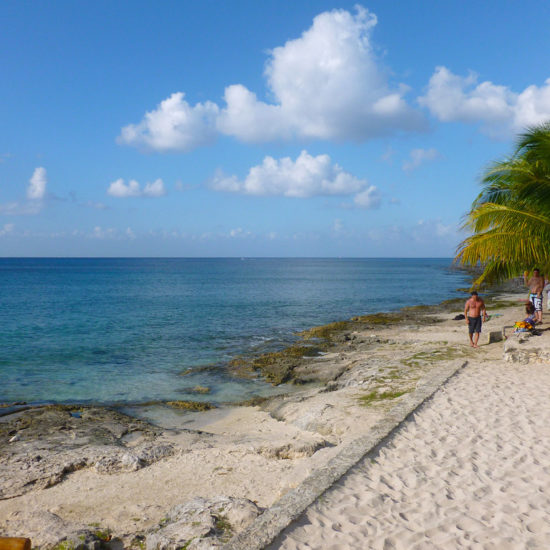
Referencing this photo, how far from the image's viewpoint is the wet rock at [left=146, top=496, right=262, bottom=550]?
191 inches

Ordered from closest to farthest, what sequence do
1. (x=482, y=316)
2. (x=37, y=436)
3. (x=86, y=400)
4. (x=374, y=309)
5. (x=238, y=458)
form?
1. (x=238, y=458)
2. (x=37, y=436)
3. (x=86, y=400)
4. (x=482, y=316)
5. (x=374, y=309)

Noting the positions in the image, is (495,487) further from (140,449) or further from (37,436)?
(37,436)

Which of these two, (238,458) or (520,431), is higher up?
(520,431)

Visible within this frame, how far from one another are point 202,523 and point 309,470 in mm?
2086

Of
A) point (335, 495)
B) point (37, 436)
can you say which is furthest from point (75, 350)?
point (335, 495)

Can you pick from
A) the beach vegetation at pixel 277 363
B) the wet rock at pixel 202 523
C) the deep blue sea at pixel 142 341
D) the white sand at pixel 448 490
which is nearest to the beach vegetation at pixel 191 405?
the deep blue sea at pixel 142 341

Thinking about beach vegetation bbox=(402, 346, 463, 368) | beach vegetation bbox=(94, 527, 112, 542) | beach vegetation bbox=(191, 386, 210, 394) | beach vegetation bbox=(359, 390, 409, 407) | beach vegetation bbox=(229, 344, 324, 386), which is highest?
beach vegetation bbox=(402, 346, 463, 368)

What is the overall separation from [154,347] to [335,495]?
56.6 ft

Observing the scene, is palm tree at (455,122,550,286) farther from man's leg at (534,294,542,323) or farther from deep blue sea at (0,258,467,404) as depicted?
deep blue sea at (0,258,467,404)

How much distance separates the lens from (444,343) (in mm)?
17016

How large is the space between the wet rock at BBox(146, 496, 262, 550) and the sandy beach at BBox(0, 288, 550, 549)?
2 cm

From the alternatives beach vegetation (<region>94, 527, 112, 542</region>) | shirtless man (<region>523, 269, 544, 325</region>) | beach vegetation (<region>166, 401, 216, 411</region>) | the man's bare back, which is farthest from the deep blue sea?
shirtless man (<region>523, 269, 544, 325</region>)

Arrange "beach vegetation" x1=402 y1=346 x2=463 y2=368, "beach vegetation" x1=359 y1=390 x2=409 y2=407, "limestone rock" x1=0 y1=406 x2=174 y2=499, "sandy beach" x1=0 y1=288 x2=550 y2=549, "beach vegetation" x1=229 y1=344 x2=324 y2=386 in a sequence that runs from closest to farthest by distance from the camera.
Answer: "sandy beach" x1=0 y1=288 x2=550 y2=549 → "limestone rock" x1=0 y1=406 x2=174 y2=499 → "beach vegetation" x1=359 y1=390 x2=409 y2=407 → "beach vegetation" x1=402 y1=346 x2=463 y2=368 → "beach vegetation" x1=229 y1=344 x2=324 y2=386

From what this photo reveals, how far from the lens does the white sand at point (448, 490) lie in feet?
14.6
